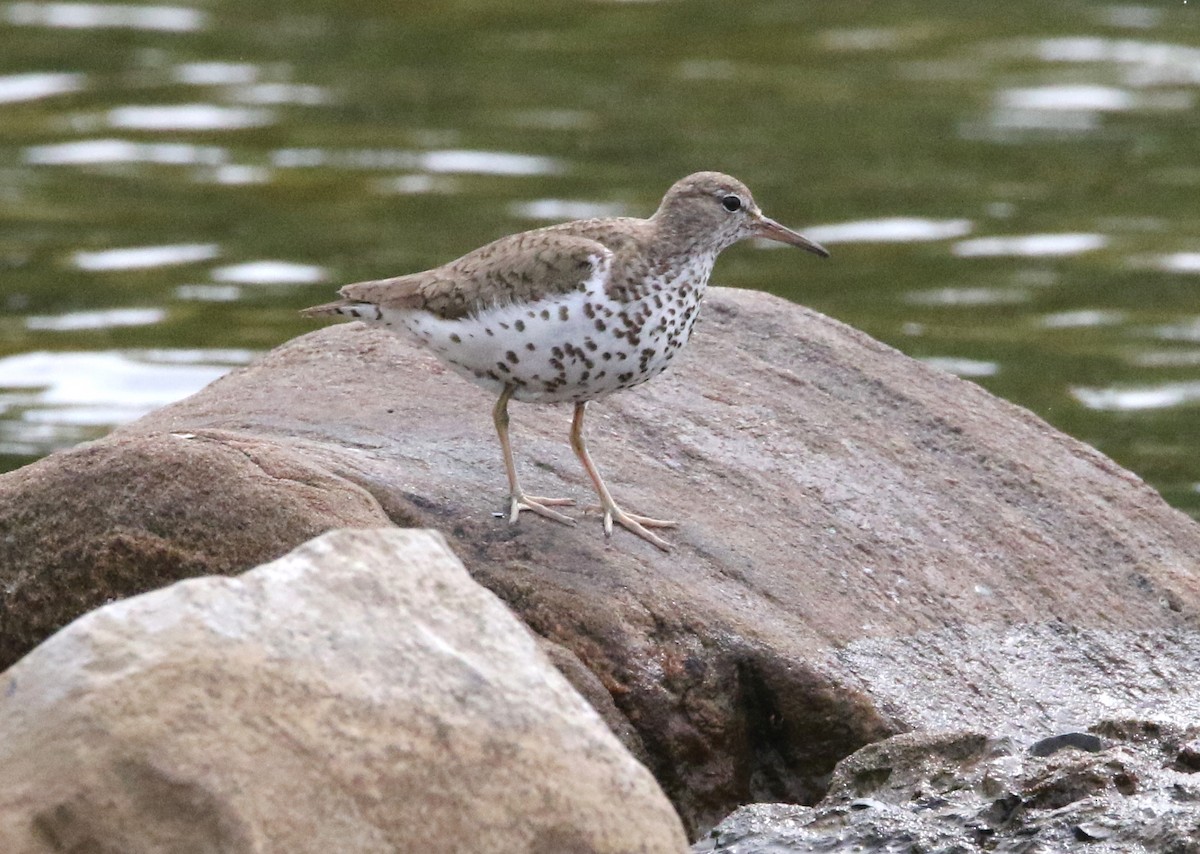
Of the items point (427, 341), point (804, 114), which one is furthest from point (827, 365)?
point (804, 114)

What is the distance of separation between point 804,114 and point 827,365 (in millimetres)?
8785

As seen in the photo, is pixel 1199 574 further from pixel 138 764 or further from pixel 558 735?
pixel 138 764

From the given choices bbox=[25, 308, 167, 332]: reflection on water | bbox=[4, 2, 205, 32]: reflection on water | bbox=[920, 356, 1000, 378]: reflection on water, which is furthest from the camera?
bbox=[4, 2, 205, 32]: reflection on water

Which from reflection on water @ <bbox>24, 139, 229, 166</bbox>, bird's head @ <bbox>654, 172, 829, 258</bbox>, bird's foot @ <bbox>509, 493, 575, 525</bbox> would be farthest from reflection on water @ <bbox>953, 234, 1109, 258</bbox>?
bird's foot @ <bbox>509, 493, 575, 525</bbox>

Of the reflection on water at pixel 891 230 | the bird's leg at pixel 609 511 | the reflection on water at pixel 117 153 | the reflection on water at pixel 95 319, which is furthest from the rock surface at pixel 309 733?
the reflection on water at pixel 117 153

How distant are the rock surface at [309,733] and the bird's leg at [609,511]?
5.67 feet

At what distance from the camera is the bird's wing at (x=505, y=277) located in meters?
6.39

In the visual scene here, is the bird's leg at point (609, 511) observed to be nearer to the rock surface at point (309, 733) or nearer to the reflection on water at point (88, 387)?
the rock surface at point (309, 733)

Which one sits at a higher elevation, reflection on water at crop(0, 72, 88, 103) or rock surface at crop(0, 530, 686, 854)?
rock surface at crop(0, 530, 686, 854)

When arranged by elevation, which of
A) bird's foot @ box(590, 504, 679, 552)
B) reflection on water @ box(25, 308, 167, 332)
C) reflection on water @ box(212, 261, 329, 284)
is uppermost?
bird's foot @ box(590, 504, 679, 552)

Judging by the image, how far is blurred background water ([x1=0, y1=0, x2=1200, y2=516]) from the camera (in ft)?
40.5

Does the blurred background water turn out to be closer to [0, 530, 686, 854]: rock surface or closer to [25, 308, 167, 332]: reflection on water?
[25, 308, 167, 332]: reflection on water

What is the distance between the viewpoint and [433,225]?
14.0 metres

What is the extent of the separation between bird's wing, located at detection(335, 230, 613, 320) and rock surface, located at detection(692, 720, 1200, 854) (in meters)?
1.79
